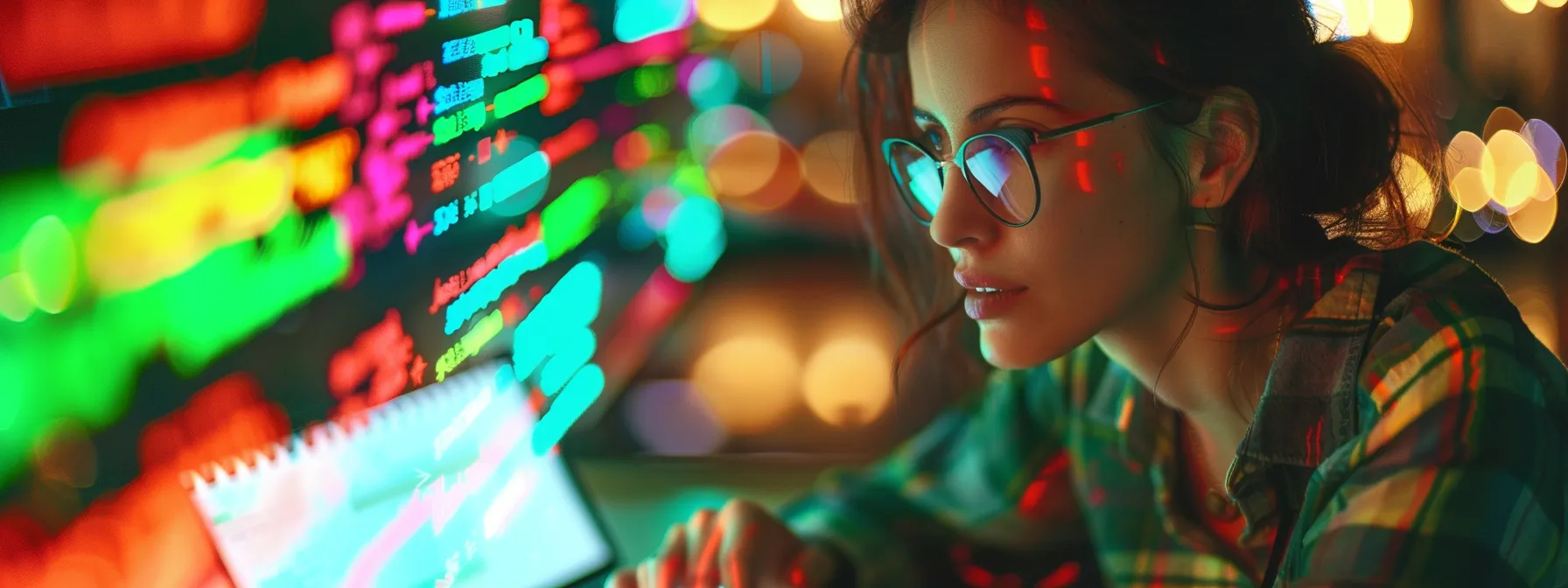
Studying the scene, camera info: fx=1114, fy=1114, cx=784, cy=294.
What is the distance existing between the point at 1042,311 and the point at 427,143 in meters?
0.40

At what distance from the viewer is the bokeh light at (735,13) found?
1432 millimetres

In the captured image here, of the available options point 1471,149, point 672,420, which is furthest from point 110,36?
point 1471,149

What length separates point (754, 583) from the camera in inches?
26.5

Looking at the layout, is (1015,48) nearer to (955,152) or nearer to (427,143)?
(955,152)

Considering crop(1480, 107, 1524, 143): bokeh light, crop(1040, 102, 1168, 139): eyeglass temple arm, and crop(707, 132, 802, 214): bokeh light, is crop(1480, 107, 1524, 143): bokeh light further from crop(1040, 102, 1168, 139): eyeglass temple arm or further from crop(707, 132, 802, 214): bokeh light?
crop(1040, 102, 1168, 139): eyeglass temple arm

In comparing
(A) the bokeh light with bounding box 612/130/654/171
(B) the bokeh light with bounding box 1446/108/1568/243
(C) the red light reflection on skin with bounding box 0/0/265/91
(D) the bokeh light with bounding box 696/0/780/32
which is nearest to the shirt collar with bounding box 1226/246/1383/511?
(C) the red light reflection on skin with bounding box 0/0/265/91

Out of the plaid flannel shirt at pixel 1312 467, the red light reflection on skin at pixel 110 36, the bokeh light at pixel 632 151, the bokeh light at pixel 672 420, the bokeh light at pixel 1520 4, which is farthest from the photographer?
the bokeh light at pixel 1520 4

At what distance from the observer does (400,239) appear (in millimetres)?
706

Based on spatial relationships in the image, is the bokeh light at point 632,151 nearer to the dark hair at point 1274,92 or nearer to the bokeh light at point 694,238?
the bokeh light at point 694,238

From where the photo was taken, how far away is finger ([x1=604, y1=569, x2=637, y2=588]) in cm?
66

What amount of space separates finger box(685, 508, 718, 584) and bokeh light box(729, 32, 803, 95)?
869 mm

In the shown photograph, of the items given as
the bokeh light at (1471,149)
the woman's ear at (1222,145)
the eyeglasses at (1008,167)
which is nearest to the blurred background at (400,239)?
the woman's ear at (1222,145)

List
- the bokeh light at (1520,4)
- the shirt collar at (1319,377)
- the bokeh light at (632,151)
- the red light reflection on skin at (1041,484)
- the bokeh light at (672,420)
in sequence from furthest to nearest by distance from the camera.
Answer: the bokeh light at (1520,4), the bokeh light at (672,420), the bokeh light at (632,151), the red light reflection on skin at (1041,484), the shirt collar at (1319,377)

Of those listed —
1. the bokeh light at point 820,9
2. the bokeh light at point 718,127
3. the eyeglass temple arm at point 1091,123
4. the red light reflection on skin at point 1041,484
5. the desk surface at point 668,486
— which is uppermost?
the eyeglass temple arm at point 1091,123
